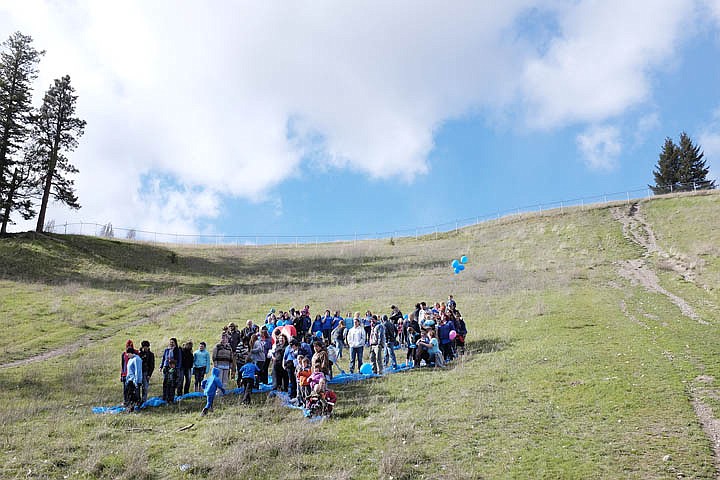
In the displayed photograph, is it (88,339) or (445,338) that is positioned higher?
(88,339)

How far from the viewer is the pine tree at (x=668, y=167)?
69.9m

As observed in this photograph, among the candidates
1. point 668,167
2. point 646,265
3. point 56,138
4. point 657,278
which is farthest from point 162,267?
point 668,167

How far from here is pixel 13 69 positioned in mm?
43031

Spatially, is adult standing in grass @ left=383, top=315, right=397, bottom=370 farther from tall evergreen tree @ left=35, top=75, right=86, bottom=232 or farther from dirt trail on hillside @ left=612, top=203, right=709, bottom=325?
tall evergreen tree @ left=35, top=75, right=86, bottom=232

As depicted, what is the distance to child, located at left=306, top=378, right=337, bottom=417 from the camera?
40.3ft

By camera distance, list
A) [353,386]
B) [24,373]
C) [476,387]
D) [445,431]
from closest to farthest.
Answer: [445,431]
[476,387]
[353,386]
[24,373]

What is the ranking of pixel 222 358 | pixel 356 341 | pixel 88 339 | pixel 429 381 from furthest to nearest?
pixel 88 339, pixel 356 341, pixel 429 381, pixel 222 358

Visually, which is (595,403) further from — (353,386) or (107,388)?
(107,388)

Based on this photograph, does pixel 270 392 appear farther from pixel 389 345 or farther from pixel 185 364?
pixel 389 345

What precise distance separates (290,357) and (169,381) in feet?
11.6

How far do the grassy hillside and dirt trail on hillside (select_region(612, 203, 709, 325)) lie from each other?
237mm

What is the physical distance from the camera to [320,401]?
1231cm

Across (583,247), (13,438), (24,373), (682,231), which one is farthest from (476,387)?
(682,231)

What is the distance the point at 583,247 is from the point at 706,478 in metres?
38.7
